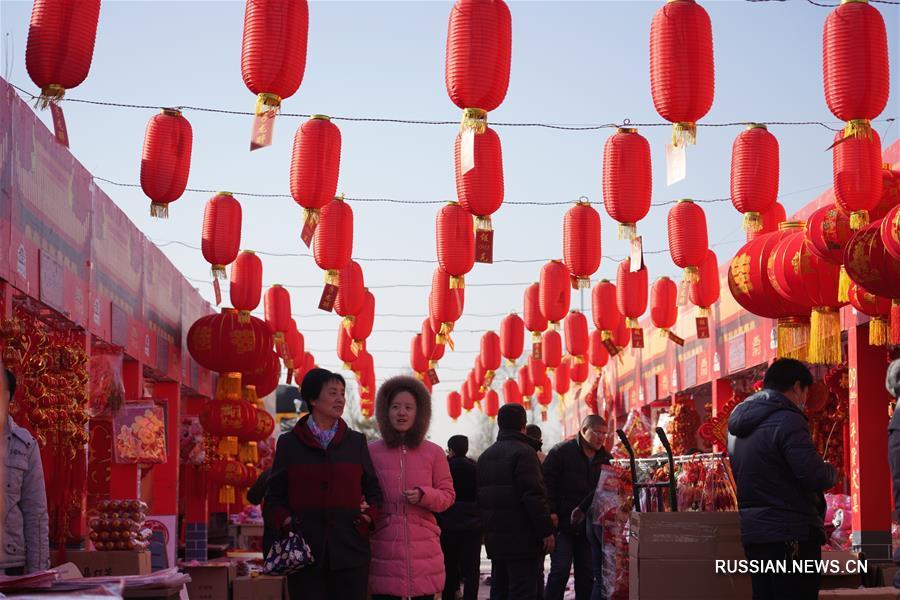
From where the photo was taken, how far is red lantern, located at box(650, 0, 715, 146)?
926 centimetres

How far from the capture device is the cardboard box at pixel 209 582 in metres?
9.28

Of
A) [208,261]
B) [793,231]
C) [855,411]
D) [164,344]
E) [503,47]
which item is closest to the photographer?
[503,47]

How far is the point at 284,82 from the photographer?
880cm

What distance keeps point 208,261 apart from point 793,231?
651 centimetres

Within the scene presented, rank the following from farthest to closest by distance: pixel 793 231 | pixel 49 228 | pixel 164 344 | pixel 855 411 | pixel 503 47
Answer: pixel 164 344 → pixel 855 411 → pixel 793 231 → pixel 49 228 → pixel 503 47

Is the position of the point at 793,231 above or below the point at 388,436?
above

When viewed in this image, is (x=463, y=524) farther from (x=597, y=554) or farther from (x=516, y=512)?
(x=516, y=512)

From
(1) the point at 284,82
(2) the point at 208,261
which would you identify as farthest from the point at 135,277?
(1) the point at 284,82

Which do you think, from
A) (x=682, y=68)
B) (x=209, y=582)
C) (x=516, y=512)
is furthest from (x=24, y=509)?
(x=682, y=68)

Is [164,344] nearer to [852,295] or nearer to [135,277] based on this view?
[135,277]

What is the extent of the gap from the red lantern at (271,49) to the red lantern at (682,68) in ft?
8.80

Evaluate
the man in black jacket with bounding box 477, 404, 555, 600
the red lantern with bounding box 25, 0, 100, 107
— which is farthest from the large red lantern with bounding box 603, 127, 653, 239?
the red lantern with bounding box 25, 0, 100, 107

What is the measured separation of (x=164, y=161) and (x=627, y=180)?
421cm
